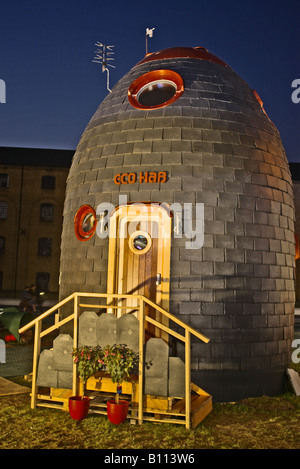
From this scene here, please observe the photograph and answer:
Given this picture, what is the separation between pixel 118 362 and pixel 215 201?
3.51 meters

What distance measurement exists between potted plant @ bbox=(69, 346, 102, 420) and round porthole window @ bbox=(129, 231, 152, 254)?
2.23 m

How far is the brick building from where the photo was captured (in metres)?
32.4

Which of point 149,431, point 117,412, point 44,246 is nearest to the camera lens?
point 149,431

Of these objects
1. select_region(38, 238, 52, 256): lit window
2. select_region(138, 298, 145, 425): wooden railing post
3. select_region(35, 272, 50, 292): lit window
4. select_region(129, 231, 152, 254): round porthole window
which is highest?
select_region(38, 238, 52, 256): lit window

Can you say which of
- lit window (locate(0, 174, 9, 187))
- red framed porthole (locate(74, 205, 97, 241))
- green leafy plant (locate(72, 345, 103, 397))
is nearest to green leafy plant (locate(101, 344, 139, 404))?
green leafy plant (locate(72, 345, 103, 397))

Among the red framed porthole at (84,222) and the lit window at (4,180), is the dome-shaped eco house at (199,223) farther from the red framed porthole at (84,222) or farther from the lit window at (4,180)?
the lit window at (4,180)

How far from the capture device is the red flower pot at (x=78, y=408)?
6.47 meters

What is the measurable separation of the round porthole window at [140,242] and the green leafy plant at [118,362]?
88.1 inches

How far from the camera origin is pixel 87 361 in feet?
21.6

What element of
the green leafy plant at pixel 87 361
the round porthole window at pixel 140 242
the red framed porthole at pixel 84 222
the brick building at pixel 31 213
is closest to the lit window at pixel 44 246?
the brick building at pixel 31 213

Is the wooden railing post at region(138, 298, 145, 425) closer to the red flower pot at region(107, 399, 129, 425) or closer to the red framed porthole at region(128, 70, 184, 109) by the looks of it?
the red flower pot at region(107, 399, 129, 425)

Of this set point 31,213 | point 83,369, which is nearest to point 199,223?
point 83,369

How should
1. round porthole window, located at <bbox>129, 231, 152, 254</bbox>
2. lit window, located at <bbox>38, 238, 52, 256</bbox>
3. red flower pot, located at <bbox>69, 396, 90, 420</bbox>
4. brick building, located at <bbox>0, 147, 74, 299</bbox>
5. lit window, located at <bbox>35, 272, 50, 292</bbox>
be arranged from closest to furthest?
red flower pot, located at <bbox>69, 396, 90, 420</bbox> < round porthole window, located at <bbox>129, 231, 152, 254</bbox> < lit window, located at <bbox>35, 272, 50, 292</bbox> < brick building, located at <bbox>0, 147, 74, 299</bbox> < lit window, located at <bbox>38, 238, 52, 256</bbox>

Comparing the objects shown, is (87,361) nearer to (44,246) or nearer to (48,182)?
(44,246)
